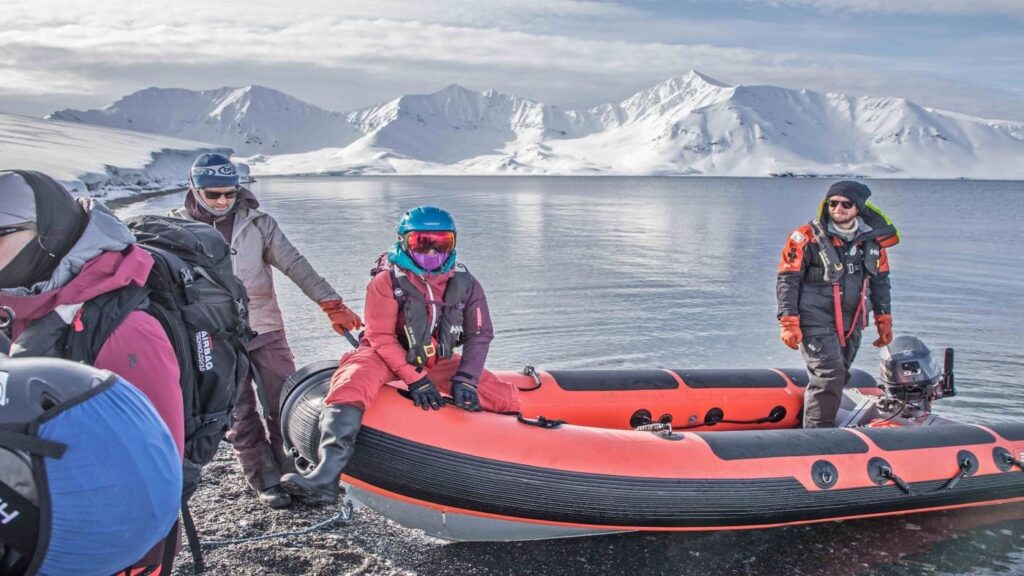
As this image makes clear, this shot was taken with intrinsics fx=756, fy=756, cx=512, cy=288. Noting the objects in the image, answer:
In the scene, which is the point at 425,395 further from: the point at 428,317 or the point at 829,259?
the point at 829,259

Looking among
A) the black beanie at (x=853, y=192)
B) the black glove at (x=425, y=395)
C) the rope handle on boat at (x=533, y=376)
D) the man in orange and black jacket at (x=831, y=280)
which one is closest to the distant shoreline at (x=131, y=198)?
the rope handle on boat at (x=533, y=376)

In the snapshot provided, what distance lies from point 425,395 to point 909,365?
2735 millimetres

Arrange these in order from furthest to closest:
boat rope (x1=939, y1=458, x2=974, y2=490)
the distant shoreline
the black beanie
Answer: the distant shoreline, the black beanie, boat rope (x1=939, y1=458, x2=974, y2=490)

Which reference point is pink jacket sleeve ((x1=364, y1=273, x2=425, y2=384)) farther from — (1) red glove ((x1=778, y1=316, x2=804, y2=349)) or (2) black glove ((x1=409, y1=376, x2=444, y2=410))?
(1) red glove ((x1=778, y1=316, x2=804, y2=349))

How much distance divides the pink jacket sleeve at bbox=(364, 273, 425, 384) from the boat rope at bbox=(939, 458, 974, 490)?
8.66ft

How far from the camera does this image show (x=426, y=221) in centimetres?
333

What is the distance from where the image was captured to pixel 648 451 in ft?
11.1

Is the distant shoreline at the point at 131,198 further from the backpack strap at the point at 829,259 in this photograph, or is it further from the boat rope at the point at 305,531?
the backpack strap at the point at 829,259

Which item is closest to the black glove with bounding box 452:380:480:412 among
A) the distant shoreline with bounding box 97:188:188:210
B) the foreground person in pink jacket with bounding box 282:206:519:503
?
the foreground person in pink jacket with bounding box 282:206:519:503

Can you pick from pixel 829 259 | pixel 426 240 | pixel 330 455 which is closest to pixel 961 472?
pixel 829 259

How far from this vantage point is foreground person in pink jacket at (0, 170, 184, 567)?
1.49m

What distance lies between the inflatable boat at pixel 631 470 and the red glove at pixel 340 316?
→ 0.84ft

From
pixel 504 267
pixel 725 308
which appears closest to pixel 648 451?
pixel 725 308

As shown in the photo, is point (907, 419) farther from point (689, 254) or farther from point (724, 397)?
point (689, 254)
